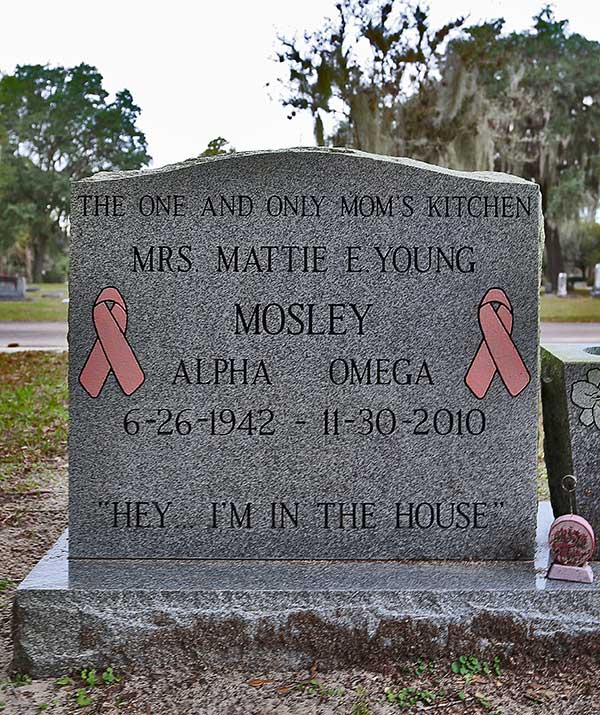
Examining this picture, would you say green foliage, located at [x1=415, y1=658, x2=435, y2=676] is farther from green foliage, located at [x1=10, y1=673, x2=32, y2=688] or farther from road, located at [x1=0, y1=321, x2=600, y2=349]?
road, located at [x1=0, y1=321, x2=600, y2=349]

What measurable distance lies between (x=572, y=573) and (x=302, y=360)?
129 cm

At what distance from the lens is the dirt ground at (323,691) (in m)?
2.72

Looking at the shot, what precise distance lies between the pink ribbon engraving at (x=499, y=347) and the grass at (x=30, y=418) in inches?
142

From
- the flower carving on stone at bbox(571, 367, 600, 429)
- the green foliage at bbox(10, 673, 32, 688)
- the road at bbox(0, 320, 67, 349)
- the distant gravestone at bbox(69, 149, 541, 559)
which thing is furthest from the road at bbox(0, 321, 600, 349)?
the green foliage at bbox(10, 673, 32, 688)

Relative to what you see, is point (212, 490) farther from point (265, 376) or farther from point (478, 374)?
point (478, 374)

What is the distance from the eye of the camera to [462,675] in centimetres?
289

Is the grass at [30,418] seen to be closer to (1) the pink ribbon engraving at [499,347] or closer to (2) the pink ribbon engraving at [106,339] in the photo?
(2) the pink ribbon engraving at [106,339]

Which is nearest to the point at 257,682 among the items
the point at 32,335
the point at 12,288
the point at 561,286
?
the point at 32,335

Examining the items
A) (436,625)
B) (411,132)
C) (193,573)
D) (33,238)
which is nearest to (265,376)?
(193,573)

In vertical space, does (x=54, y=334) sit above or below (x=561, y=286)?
below

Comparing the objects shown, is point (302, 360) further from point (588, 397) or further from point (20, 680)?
point (20, 680)

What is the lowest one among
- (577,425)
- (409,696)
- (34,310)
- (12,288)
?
(409,696)

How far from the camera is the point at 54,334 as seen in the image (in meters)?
17.7

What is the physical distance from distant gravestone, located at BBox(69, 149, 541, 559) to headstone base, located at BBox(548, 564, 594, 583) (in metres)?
0.25
